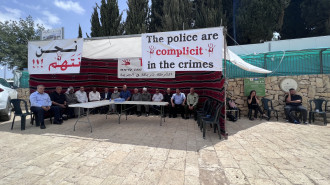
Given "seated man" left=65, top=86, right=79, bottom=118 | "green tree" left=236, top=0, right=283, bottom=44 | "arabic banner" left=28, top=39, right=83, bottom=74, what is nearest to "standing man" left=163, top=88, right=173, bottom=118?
"arabic banner" left=28, top=39, right=83, bottom=74

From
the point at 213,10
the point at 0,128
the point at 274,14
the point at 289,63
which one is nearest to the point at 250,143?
the point at 289,63

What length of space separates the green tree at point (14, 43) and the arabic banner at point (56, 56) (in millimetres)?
16090

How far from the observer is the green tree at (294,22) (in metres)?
15.3

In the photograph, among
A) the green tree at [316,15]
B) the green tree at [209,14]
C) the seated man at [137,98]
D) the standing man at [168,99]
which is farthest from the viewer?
the green tree at [209,14]

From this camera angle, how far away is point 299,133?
4449 mm

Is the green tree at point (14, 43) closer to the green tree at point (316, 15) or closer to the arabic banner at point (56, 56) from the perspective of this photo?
the arabic banner at point (56, 56)

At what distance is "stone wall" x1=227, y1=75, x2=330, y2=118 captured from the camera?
609 cm

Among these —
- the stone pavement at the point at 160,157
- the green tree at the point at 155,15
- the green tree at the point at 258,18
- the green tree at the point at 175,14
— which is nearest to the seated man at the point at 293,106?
the stone pavement at the point at 160,157

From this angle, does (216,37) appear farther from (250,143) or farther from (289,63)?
(289,63)

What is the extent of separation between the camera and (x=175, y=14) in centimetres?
1388

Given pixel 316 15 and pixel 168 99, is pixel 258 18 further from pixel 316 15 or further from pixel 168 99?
pixel 168 99

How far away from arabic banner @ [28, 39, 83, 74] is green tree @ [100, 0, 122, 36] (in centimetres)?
1023

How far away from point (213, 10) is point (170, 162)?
47.0 ft

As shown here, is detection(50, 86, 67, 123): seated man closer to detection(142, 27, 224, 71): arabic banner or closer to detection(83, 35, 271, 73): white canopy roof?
detection(83, 35, 271, 73): white canopy roof
